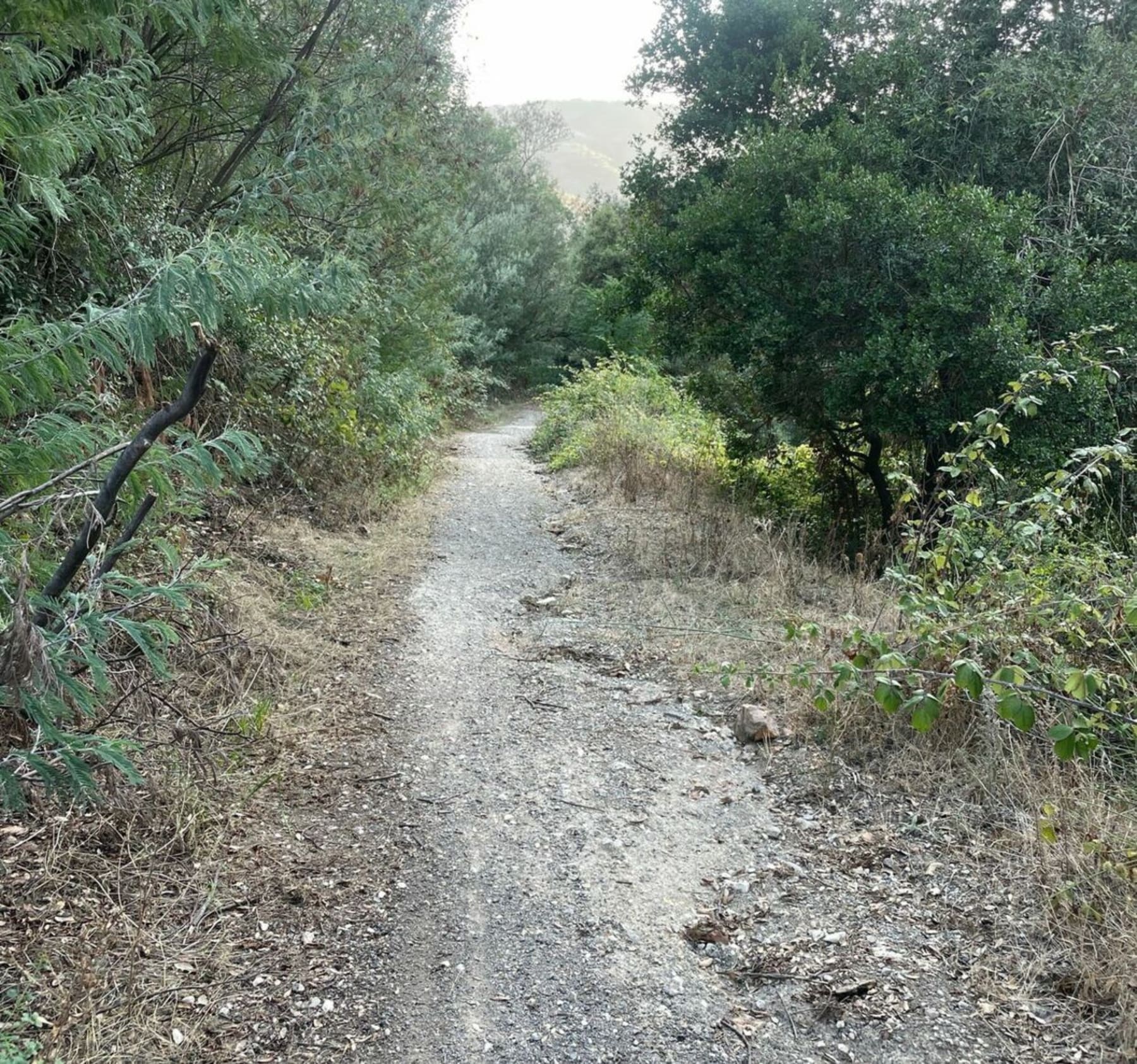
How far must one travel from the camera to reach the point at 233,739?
12.0 feet

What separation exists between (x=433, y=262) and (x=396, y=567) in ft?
20.3

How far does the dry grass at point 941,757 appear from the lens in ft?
8.20

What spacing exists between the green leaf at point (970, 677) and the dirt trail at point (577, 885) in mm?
991

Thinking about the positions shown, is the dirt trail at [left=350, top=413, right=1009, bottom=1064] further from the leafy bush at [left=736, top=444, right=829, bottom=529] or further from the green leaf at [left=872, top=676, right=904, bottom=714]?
the leafy bush at [left=736, top=444, right=829, bottom=529]

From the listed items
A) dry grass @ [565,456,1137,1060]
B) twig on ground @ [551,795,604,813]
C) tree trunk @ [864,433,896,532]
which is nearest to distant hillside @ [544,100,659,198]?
tree trunk @ [864,433,896,532]

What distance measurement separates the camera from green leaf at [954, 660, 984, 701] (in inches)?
91.0

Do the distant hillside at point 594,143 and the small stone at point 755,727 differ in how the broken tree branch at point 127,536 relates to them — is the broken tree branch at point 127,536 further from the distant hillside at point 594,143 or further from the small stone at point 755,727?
the distant hillside at point 594,143

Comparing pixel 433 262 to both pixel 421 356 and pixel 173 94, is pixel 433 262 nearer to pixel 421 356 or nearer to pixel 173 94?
pixel 421 356

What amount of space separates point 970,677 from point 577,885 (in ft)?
5.29

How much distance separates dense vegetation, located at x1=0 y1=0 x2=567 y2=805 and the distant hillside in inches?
3768

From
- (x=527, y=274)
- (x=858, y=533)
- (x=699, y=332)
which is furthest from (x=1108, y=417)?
(x=527, y=274)

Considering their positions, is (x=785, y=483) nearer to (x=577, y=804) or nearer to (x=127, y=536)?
(x=577, y=804)

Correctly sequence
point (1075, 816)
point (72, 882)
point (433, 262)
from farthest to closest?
point (433, 262)
point (1075, 816)
point (72, 882)

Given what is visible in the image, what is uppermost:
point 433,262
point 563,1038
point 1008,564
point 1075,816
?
point 433,262
